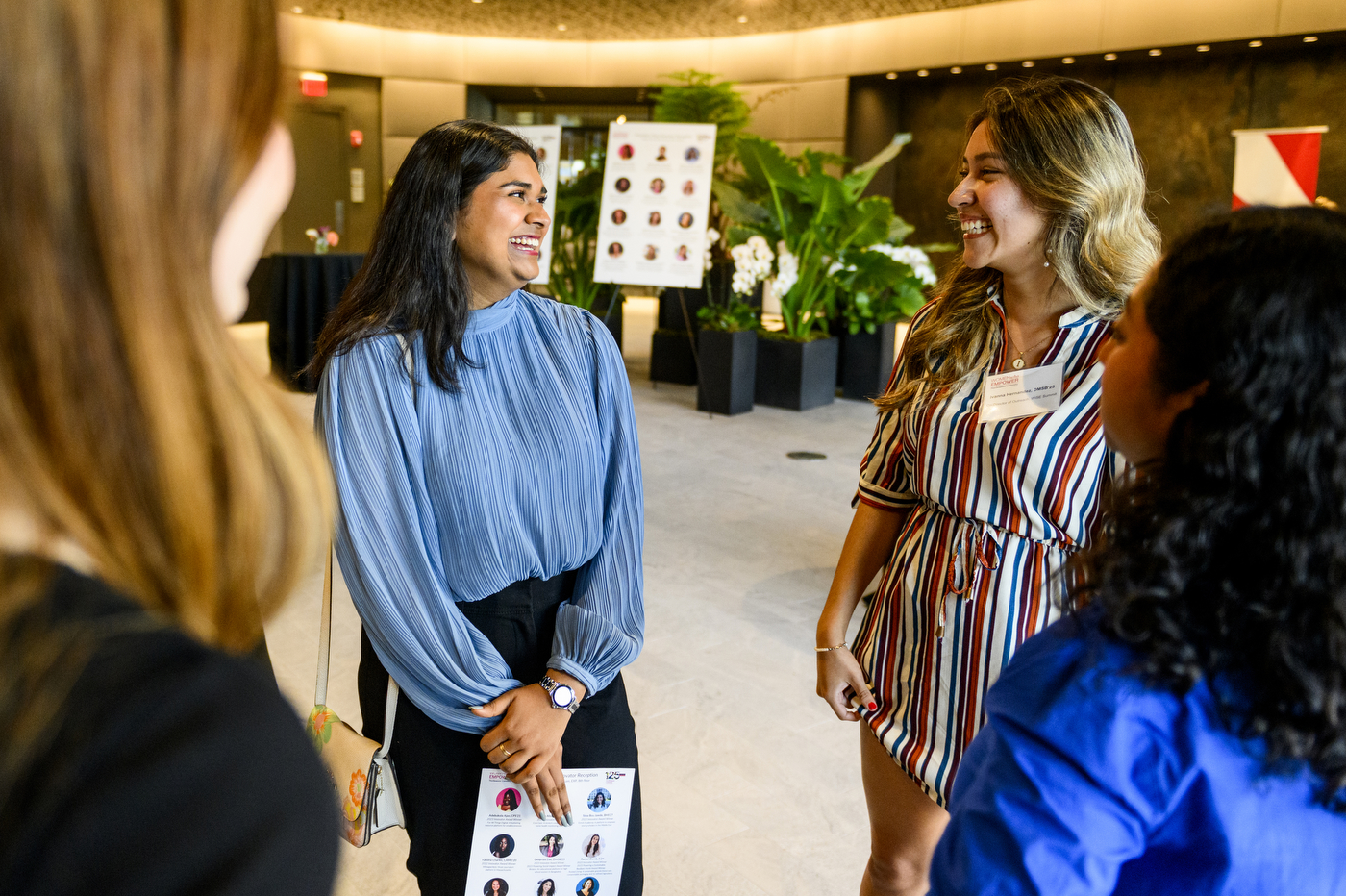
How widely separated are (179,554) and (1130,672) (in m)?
0.61

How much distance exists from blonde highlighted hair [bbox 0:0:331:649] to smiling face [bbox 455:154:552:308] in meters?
1.17

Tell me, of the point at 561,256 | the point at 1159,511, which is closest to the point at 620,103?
the point at 561,256

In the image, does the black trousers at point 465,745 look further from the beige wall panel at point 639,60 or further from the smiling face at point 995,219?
the beige wall panel at point 639,60

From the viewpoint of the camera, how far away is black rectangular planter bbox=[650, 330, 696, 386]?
855cm

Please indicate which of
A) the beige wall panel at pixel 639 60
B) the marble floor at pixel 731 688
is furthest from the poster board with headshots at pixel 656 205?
the beige wall panel at pixel 639 60

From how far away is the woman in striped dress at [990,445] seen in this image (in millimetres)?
1371

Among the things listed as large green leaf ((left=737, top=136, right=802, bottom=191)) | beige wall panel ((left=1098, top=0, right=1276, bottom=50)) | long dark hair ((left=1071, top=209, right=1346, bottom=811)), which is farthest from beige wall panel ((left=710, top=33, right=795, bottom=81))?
long dark hair ((left=1071, top=209, right=1346, bottom=811))

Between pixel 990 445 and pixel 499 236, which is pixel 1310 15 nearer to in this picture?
pixel 990 445

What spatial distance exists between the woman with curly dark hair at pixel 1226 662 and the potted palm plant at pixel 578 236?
7867mm

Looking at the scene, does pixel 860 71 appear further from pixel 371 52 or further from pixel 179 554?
pixel 179 554

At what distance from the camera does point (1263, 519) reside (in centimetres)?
67

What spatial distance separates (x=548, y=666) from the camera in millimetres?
1512

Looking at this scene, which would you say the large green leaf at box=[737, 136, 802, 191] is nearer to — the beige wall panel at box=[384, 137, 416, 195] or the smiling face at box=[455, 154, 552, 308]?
the smiling face at box=[455, 154, 552, 308]

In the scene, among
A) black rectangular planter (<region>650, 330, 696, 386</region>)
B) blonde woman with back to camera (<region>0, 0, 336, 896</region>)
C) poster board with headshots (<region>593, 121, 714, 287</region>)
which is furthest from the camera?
black rectangular planter (<region>650, 330, 696, 386</region>)
